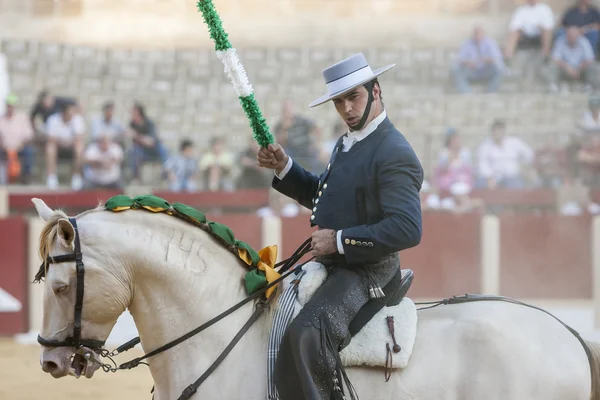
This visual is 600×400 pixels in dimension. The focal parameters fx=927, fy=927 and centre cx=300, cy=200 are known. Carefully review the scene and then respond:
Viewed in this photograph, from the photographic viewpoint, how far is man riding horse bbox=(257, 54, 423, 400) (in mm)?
3188

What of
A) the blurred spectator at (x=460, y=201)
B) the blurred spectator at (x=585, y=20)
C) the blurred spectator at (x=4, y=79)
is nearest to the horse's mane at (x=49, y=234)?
the blurred spectator at (x=460, y=201)

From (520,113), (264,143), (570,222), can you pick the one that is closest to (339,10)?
(520,113)

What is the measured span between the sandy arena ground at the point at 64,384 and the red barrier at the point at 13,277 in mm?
1420

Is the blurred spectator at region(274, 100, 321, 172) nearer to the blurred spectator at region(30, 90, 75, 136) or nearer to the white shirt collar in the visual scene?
the blurred spectator at region(30, 90, 75, 136)

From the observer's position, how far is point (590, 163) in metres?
12.6

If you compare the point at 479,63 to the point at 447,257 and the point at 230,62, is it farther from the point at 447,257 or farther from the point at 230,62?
the point at 230,62

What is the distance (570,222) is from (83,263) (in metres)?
8.68

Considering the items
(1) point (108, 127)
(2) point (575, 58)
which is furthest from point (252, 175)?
(2) point (575, 58)

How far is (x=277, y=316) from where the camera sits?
3328 mm

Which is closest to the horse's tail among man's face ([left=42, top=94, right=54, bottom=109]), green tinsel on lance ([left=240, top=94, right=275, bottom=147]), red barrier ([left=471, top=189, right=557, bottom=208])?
green tinsel on lance ([left=240, top=94, right=275, bottom=147])

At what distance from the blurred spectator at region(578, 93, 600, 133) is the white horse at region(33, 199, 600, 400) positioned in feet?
34.3

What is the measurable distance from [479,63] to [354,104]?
1243 centimetres

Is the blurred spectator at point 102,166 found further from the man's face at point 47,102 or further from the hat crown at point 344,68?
the hat crown at point 344,68

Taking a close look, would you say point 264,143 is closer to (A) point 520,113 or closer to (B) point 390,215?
(B) point 390,215
